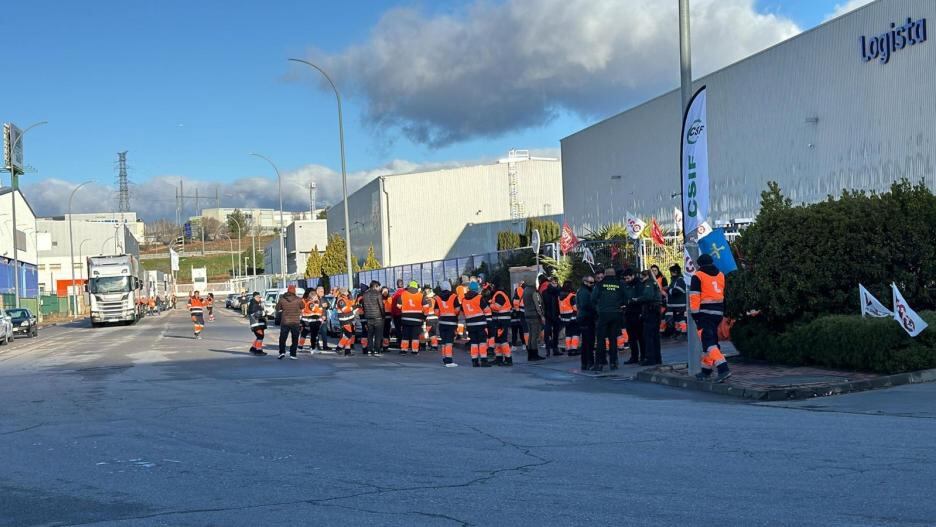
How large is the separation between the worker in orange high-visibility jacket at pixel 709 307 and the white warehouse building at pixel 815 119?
955 centimetres

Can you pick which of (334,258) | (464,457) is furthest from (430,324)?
(334,258)

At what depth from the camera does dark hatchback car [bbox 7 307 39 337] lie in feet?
153

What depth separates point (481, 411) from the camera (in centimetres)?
1292

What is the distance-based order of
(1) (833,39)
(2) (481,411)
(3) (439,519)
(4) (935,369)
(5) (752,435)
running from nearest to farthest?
(3) (439,519), (5) (752,435), (2) (481,411), (4) (935,369), (1) (833,39)

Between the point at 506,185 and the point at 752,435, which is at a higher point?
the point at 506,185

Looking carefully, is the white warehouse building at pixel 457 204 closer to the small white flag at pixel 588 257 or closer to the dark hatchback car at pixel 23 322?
the dark hatchback car at pixel 23 322

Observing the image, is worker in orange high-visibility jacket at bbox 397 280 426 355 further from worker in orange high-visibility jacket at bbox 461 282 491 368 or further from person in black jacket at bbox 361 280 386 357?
worker in orange high-visibility jacket at bbox 461 282 491 368

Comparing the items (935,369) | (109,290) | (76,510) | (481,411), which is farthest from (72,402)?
(109,290)

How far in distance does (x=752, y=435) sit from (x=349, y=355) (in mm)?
17148

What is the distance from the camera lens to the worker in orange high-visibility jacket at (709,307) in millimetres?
14742

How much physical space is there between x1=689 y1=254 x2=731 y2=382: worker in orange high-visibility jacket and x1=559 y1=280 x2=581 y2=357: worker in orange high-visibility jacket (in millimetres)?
7378

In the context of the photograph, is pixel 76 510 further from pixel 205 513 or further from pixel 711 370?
pixel 711 370

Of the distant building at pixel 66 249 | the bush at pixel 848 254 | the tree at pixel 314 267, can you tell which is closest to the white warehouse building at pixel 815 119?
the bush at pixel 848 254

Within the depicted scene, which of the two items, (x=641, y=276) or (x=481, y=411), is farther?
(x=641, y=276)
